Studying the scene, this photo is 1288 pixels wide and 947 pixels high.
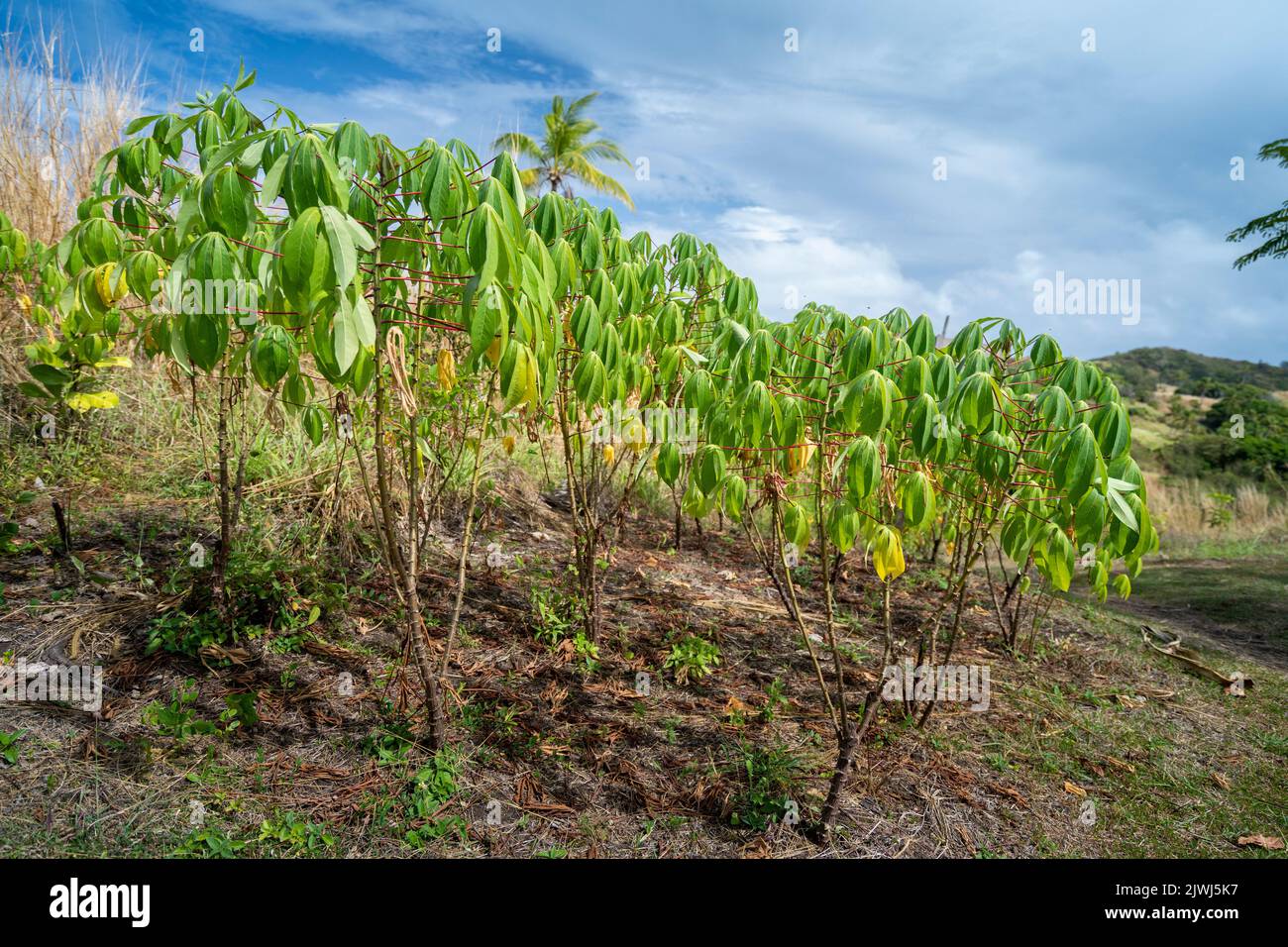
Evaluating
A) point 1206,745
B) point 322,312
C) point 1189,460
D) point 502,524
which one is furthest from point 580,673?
point 1189,460

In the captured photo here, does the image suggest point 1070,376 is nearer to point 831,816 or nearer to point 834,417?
point 834,417

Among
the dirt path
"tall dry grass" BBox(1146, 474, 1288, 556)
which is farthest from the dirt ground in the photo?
"tall dry grass" BBox(1146, 474, 1288, 556)

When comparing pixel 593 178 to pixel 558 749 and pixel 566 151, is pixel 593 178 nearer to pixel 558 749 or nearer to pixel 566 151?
pixel 566 151

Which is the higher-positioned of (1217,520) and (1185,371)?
(1185,371)

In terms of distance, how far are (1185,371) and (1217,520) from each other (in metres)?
28.9

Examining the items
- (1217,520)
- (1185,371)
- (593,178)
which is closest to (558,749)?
(1217,520)

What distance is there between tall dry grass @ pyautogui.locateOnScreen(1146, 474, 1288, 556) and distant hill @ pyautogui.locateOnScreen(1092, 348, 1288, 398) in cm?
1476

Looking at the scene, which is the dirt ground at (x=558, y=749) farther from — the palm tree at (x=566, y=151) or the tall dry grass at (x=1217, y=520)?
the palm tree at (x=566, y=151)

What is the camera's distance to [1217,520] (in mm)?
9836

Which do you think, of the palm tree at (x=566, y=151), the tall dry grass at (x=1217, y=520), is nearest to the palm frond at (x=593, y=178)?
the palm tree at (x=566, y=151)

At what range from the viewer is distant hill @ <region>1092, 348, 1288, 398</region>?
2561cm

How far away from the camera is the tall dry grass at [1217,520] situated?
885 cm

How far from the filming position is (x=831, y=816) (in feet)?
7.32
